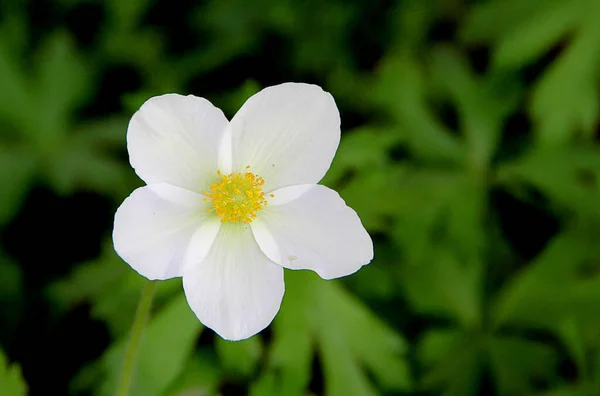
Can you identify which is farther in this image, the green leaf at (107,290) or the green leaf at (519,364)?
the green leaf at (519,364)

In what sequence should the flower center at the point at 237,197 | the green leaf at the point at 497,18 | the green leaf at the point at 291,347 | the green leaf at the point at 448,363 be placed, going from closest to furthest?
the flower center at the point at 237,197, the green leaf at the point at 291,347, the green leaf at the point at 448,363, the green leaf at the point at 497,18

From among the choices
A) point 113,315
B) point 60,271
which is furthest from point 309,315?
point 60,271

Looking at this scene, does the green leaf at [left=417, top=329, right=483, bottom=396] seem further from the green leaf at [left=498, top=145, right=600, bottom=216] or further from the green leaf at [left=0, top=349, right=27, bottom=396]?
the green leaf at [left=0, top=349, right=27, bottom=396]

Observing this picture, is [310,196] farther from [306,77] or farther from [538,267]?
[306,77]

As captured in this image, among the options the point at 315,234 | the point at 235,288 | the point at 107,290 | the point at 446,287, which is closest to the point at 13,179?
the point at 107,290

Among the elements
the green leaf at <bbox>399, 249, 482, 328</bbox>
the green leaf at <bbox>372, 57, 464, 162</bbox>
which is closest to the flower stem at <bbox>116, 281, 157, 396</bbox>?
the green leaf at <bbox>399, 249, 482, 328</bbox>

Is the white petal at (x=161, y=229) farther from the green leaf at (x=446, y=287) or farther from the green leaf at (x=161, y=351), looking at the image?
the green leaf at (x=446, y=287)

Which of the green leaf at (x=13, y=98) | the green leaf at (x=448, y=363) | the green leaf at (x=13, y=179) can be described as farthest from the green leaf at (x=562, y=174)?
the green leaf at (x=13, y=98)

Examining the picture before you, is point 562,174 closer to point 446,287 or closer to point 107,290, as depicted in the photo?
point 446,287
